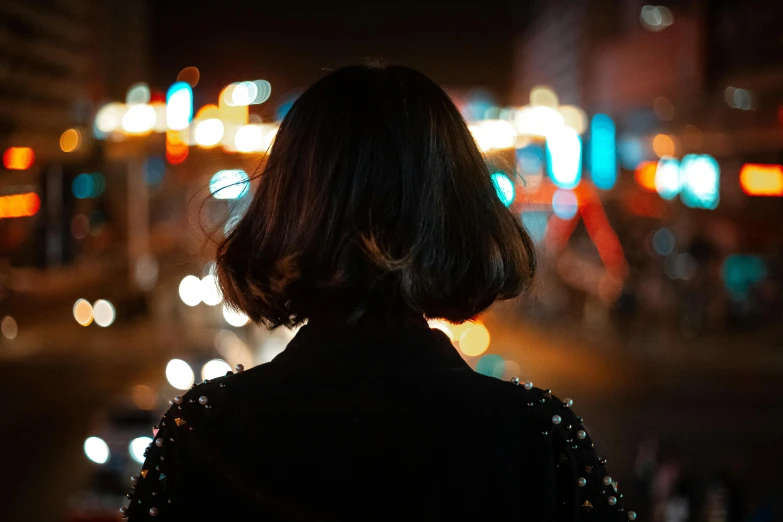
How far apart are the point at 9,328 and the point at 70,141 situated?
23.6 feet

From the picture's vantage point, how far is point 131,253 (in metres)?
40.2

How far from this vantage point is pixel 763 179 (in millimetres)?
A: 24609

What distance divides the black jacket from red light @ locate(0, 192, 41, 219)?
868 inches

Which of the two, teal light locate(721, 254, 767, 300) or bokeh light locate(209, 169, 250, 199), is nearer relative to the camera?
bokeh light locate(209, 169, 250, 199)

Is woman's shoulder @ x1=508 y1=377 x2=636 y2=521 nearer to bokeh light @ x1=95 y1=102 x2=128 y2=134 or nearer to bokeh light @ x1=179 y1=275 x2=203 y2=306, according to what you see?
bokeh light @ x1=95 y1=102 x2=128 y2=134

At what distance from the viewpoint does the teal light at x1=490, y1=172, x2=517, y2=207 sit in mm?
1807

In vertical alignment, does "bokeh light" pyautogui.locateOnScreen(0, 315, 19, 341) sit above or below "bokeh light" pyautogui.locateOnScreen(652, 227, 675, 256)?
below

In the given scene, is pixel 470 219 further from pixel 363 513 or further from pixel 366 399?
pixel 363 513

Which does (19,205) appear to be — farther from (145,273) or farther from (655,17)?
(655,17)

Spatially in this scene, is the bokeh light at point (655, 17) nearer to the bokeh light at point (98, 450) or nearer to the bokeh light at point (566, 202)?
the bokeh light at point (566, 202)

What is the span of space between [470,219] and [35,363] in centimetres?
2523

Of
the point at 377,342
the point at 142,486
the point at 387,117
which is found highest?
the point at 387,117

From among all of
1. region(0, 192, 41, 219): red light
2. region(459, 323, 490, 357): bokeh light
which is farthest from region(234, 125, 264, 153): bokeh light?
region(459, 323, 490, 357): bokeh light

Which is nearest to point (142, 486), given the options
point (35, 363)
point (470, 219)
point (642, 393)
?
point (470, 219)
